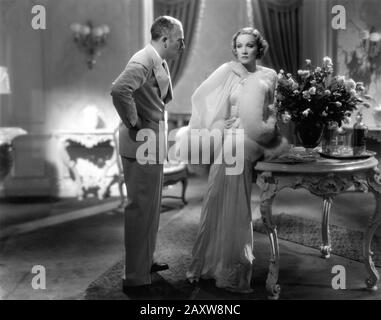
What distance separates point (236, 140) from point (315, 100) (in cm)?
52

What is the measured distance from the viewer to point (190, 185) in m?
6.98

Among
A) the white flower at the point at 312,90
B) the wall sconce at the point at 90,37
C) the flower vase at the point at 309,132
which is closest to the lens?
the white flower at the point at 312,90

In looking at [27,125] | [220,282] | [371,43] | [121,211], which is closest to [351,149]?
[220,282]

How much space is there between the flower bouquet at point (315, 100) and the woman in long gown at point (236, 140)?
3.8 inches

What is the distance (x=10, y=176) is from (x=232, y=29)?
12.3 ft

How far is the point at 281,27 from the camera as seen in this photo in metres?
7.18

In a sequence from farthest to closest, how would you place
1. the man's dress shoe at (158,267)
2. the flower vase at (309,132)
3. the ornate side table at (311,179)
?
the man's dress shoe at (158,267) < the flower vase at (309,132) < the ornate side table at (311,179)

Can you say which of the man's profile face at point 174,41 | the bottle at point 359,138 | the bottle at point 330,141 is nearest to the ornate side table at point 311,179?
the bottle at point 359,138

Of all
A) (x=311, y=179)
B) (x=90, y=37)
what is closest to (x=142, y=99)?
(x=311, y=179)

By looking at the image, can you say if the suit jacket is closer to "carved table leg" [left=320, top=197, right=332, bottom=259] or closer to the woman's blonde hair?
the woman's blonde hair

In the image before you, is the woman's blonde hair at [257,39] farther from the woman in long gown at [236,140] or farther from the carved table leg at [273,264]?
the carved table leg at [273,264]

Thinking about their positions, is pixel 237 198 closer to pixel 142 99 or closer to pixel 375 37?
pixel 142 99

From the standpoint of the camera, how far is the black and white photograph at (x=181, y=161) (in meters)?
2.97
